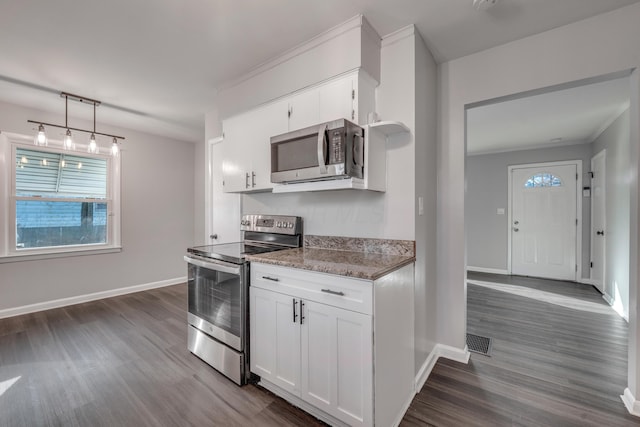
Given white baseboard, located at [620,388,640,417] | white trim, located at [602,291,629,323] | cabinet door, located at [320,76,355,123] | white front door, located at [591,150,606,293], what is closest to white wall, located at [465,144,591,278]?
white front door, located at [591,150,606,293]

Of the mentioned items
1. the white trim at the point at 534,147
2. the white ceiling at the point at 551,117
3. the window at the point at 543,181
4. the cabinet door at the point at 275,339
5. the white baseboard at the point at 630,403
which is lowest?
the white baseboard at the point at 630,403

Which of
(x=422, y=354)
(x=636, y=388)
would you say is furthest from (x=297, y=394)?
(x=636, y=388)

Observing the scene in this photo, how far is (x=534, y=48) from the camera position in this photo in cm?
201

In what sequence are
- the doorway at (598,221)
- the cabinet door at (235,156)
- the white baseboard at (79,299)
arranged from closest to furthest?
the cabinet door at (235,156), the white baseboard at (79,299), the doorway at (598,221)

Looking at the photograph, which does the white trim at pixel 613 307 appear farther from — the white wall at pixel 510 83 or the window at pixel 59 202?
the window at pixel 59 202

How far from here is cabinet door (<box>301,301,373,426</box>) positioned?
141 centimetres

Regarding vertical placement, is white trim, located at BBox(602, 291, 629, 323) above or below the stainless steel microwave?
below

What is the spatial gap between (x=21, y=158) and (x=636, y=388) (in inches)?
237

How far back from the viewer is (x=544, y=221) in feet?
16.6

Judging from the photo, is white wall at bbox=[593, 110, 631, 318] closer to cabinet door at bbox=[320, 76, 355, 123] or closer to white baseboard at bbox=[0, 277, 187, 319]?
cabinet door at bbox=[320, 76, 355, 123]

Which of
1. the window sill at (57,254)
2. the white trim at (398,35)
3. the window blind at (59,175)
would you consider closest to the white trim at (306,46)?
the white trim at (398,35)

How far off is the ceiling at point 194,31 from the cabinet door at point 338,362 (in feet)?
6.09

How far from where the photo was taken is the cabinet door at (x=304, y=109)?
6.79ft

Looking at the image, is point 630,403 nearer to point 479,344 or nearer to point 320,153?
point 479,344
